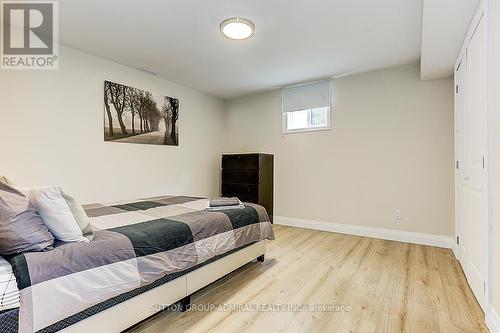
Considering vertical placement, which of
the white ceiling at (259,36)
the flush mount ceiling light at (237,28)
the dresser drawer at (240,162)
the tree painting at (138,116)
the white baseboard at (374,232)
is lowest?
the white baseboard at (374,232)

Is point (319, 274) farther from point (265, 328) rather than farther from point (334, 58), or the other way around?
point (334, 58)

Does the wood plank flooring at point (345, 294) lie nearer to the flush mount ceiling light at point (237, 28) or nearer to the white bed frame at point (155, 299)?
the white bed frame at point (155, 299)

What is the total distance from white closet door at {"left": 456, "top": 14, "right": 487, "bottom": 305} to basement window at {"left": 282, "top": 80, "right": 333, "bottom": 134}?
5.94 ft

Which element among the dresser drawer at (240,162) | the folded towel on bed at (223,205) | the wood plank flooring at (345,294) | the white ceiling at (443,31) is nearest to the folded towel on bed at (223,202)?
the folded towel on bed at (223,205)

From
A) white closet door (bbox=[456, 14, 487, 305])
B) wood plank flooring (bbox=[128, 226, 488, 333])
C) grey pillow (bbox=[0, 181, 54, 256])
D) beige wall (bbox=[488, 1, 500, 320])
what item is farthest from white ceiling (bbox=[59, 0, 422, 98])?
wood plank flooring (bbox=[128, 226, 488, 333])

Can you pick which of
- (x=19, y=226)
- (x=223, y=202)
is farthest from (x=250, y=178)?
(x=19, y=226)

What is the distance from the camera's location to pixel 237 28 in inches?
101

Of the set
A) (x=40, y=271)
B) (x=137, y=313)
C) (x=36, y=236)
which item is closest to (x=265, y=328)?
(x=137, y=313)

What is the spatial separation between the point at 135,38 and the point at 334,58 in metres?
2.49

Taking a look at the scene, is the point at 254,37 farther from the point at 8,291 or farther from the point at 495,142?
the point at 8,291

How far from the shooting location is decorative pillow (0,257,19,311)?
1.01m

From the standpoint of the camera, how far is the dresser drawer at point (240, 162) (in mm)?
4422

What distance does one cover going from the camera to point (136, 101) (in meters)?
3.77

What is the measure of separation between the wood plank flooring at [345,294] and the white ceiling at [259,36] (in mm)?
2272
